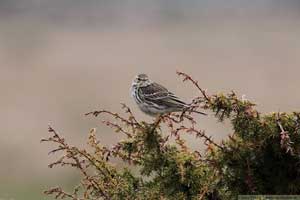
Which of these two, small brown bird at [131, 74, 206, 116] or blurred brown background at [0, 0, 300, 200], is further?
blurred brown background at [0, 0, 300, 200]

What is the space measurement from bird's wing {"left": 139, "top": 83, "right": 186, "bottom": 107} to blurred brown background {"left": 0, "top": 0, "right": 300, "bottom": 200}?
119 inches

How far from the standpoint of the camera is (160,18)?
83.5 ft

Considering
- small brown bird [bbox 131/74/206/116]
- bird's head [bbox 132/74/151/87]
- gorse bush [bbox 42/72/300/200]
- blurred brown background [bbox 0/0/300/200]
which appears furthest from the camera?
blurred brown background [bbox 0/0/300/200]

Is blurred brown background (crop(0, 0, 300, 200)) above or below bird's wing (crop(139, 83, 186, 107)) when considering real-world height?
above

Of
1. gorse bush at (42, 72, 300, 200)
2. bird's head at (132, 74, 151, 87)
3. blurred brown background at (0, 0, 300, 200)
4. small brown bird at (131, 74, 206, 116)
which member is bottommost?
gorse bush at (42, 72, 300, 200)

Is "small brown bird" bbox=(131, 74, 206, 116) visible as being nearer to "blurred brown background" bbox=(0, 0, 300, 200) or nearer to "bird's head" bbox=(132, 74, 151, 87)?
"bird's head" bbox=(132, 74, 151, 87)

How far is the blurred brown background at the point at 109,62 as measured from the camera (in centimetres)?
1385

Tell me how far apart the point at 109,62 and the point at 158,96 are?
38.3ft

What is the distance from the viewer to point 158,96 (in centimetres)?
739

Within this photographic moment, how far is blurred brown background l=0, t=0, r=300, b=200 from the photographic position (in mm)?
13852

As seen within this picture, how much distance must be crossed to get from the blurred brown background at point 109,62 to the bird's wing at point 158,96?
9.91 feet

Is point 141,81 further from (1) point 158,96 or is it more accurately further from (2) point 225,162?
(2) point 225,162

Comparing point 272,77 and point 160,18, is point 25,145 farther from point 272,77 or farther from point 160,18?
point 160,18

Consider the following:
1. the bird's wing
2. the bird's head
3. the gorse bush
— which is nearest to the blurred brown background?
the bird's head
